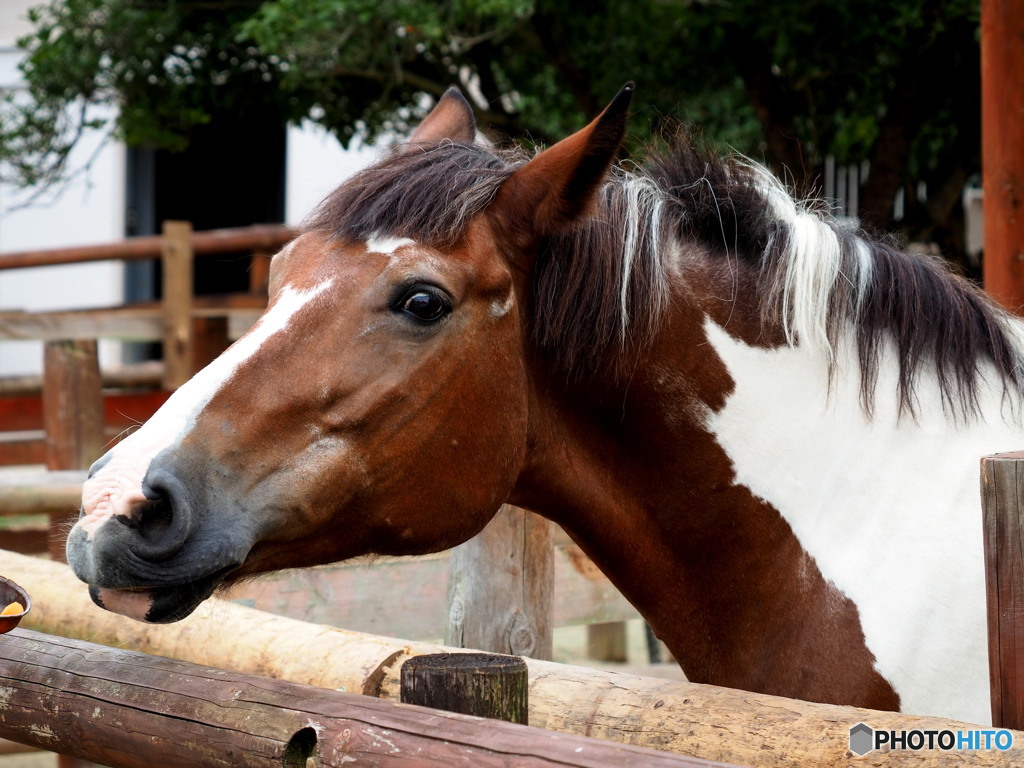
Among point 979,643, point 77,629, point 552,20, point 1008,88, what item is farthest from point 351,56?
point 979,643

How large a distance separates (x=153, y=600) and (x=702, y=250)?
120 cm

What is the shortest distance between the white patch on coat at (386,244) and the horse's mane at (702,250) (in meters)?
0.01

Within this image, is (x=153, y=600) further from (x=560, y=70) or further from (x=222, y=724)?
(x=560, y=70)

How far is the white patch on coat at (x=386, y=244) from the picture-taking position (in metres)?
1.89

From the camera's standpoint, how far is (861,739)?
4.92ft

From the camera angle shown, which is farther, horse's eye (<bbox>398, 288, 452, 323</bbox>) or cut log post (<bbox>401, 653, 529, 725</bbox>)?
horse's eye (<bbox>398, 288, 452, 323</bbox>)

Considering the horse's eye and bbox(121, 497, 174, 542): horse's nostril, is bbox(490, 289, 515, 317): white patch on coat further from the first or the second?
bbox(121, 497, 174, 542): horse's nostril

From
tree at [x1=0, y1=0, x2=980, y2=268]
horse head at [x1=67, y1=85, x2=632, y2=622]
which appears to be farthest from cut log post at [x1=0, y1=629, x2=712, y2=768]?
tree at [x1=0, y1=0, x2=980, y2=268]

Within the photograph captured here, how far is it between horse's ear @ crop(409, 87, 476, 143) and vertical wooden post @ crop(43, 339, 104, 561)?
338cm

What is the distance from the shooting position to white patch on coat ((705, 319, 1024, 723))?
1910 mm

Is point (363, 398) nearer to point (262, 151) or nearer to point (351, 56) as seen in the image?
point (351, 56)

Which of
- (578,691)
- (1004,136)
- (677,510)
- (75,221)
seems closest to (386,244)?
(677,510)

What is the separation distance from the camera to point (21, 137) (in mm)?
6117

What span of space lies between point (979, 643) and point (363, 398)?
1156 millimetres
